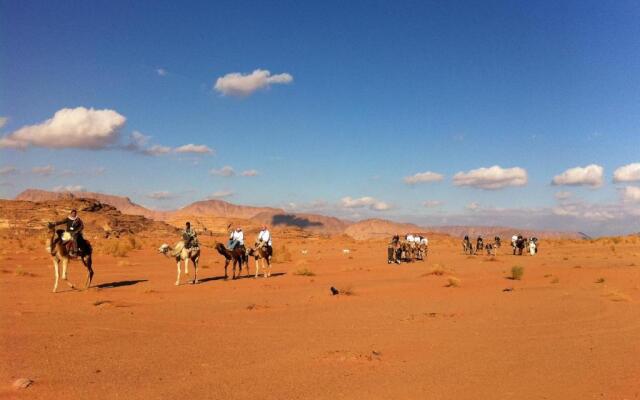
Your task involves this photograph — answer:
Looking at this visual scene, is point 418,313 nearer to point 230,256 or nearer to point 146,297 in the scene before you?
point 146,297

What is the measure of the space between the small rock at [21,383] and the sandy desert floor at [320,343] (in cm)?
7

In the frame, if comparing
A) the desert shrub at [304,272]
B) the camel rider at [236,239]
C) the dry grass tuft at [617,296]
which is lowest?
the desert shrub at [304,272]

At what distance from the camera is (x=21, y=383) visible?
6555 mm

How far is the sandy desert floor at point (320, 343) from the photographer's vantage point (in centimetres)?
709

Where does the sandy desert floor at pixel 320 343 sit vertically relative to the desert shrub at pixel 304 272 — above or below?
below

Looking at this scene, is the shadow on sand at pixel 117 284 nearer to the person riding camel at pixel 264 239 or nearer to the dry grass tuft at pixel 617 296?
the person riding camel at pixel 264 239

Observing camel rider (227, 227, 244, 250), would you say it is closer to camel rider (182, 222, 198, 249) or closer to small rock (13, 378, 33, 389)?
camel rider (182, 222, 198, 249)

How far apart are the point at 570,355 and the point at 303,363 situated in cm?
463

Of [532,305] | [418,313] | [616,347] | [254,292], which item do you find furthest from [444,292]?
[616,347]

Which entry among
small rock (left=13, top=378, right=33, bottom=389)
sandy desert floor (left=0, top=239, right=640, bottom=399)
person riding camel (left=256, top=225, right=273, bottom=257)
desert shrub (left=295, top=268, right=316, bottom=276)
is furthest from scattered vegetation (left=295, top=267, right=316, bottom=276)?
small rock (left=13, top=378, right=33, bottom=389)

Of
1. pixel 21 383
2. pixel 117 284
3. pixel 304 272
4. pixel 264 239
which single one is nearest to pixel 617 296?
pixel 304 272

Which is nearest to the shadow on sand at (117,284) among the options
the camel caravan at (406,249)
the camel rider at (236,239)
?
the camel rider at (236,239)

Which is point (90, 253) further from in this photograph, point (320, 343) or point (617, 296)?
point (617, 296)

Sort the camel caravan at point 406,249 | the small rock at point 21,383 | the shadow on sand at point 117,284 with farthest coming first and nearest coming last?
the camel caravan at point 406,249, the shadow on sand at point 117,284, the small rock at point 21,383
